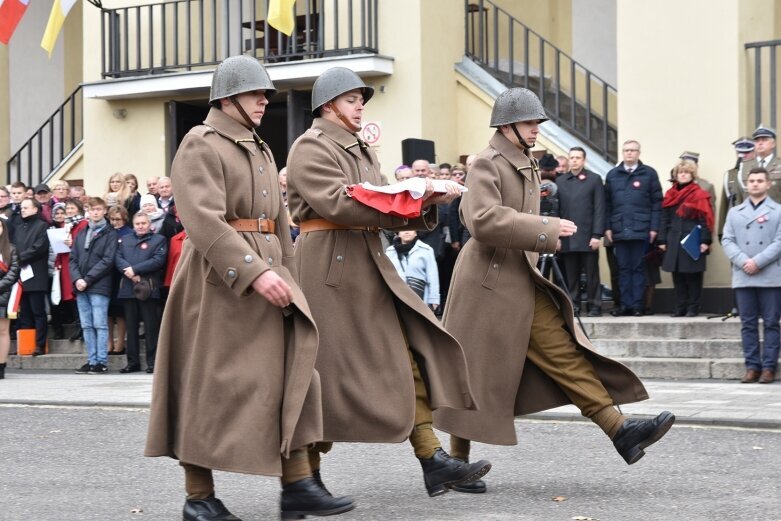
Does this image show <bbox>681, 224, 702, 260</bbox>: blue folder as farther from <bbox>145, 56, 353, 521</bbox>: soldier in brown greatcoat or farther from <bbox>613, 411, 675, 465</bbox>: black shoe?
<bbox>145, 56, 353, 521</bbox>: soldier in brown greatcoat

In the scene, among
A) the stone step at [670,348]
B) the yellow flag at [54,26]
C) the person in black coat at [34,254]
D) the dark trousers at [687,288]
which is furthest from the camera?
the yellow flag at [54,26]

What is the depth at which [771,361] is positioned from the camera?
12000 mm

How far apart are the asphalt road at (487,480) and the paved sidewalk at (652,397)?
32cm

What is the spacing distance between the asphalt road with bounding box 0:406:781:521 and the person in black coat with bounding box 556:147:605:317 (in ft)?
16.3

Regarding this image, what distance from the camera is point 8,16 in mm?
19719

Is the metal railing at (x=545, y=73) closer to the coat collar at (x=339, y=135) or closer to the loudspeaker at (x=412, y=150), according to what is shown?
the loudspeaker at (x=412, y=150)

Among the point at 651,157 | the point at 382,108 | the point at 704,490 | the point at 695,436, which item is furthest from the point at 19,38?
the point at 704,490

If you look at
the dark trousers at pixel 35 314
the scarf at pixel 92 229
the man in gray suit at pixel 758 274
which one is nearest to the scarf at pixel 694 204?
the man in gray suit at pixel 758 274

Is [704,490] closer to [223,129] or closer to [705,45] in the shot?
[223,129]

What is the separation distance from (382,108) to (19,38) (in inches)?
343

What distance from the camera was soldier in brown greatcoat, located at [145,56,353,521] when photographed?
584 cm

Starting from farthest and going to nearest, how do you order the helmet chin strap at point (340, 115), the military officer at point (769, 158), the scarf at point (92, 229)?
the scarf at point (92, 229) → the military officer at point (769, 158) → the helmet chin strap at point (340, 115)

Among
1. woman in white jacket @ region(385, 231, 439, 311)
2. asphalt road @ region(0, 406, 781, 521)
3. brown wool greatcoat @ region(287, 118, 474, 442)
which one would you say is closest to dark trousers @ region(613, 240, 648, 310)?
woman in white jacket @ region(385, 231, 439, 311)

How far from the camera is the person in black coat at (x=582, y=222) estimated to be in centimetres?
1442
